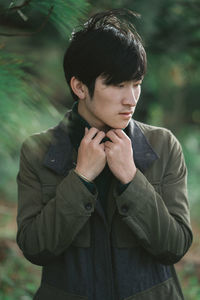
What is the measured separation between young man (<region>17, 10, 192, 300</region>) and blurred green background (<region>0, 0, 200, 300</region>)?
0.47 feet

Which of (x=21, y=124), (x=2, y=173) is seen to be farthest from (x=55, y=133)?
(x=2, y=173)

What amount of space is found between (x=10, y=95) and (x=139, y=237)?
714mm

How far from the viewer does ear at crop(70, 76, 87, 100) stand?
1.80m

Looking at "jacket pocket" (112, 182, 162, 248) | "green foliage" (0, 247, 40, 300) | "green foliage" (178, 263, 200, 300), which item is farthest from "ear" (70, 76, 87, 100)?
"green foliage" (178, 263, 200, 300)

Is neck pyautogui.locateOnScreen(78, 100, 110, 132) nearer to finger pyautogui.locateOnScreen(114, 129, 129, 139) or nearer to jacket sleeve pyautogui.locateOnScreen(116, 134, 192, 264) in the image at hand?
finger pyautogui.locateOnScreen(114, 129, 129, 139)

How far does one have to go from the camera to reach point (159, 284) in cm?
178

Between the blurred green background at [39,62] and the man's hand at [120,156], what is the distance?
9.1 inches

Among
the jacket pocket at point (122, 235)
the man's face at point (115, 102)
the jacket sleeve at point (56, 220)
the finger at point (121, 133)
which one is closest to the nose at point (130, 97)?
the man's face at point (115, 102)

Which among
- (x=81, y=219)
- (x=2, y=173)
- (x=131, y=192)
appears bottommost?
(x=2, y=173)

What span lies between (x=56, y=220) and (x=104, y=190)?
28 centimetres

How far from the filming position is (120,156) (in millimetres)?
1670

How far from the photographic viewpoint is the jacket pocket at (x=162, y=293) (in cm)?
174

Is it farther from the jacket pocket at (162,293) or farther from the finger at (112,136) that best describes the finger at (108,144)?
the jacket pocket at (162,293)

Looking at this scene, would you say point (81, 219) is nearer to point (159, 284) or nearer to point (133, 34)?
point (159, 284)
